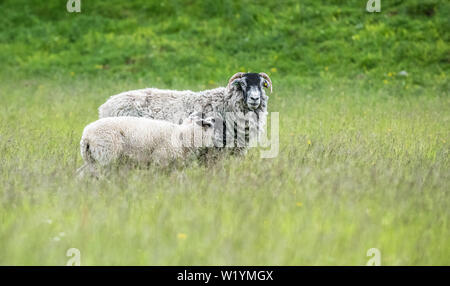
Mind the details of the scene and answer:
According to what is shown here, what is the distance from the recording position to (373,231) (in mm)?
4266

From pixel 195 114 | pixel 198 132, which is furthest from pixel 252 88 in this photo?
pixel 198 132

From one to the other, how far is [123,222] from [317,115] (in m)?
7.50

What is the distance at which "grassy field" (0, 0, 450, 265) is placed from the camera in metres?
→ 4.00

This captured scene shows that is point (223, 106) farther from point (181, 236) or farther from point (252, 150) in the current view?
point (181, 236)

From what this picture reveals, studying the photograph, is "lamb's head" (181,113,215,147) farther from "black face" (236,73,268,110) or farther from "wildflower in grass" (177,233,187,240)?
"wildflower in grass" (177,233,187,240)

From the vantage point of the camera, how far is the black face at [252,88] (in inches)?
291

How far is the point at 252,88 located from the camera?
24.3 feet

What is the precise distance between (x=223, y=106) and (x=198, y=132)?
1.09 metres

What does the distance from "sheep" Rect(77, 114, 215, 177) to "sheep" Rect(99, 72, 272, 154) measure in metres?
0.54

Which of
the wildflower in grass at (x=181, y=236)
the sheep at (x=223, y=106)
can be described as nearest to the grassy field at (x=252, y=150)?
the wildflower in grass at (x=181, y=236)

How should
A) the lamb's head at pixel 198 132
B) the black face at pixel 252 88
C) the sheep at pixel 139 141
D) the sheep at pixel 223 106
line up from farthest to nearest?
1. the sheep at pixel 223 106
2. the black face at pixel 252 88
3. the lamb's head at pixel 198 132
4. the sheep at pixel 139 141

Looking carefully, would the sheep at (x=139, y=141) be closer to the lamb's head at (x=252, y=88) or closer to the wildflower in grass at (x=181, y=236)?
the lamb's head at (x=252, y=88)

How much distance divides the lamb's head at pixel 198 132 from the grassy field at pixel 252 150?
376 mm

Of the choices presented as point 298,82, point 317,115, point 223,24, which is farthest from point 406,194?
point 223,24
